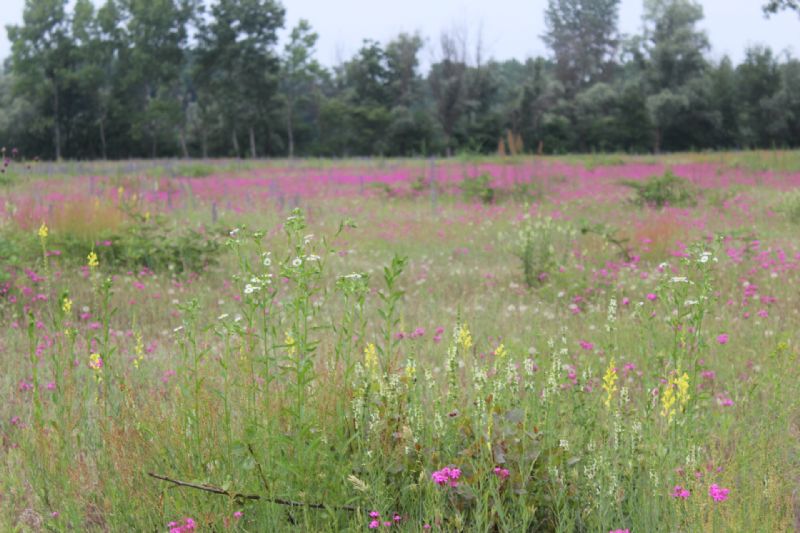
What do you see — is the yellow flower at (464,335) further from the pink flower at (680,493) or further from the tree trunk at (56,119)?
the tree trunk at (56,119)

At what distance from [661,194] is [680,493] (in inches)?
434

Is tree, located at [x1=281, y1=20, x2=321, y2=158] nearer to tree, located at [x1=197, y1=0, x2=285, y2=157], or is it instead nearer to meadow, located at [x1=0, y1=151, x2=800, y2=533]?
tree, located at [x1=197, y1=0, x2=285, y2=157]

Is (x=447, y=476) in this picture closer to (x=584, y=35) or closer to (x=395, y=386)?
(x=395, y=386)

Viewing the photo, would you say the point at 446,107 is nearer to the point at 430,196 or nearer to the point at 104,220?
the point at 430,196

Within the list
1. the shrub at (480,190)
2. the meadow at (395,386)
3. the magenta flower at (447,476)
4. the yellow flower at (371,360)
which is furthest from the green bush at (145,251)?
the shrub at (480,190)

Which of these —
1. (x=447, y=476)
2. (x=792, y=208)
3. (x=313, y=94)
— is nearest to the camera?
(x=447, y=476)

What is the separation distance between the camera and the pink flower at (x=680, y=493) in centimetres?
216

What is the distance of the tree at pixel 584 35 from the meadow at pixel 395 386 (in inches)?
1871

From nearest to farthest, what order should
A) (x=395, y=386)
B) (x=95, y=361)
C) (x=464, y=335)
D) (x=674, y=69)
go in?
(x=464, y=335) → (x=395, y=386) → (x=95, y=361) → (x=674, y=69)

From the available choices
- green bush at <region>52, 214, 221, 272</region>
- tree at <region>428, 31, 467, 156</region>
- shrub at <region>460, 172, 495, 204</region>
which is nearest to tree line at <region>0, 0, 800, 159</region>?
tree at <region>428, 31, 467, 156</region>

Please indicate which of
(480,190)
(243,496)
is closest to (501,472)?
(243,496)

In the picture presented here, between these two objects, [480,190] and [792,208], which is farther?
[480,190]

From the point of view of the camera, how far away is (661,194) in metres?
12.5

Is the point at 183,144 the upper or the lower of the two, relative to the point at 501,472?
upper
